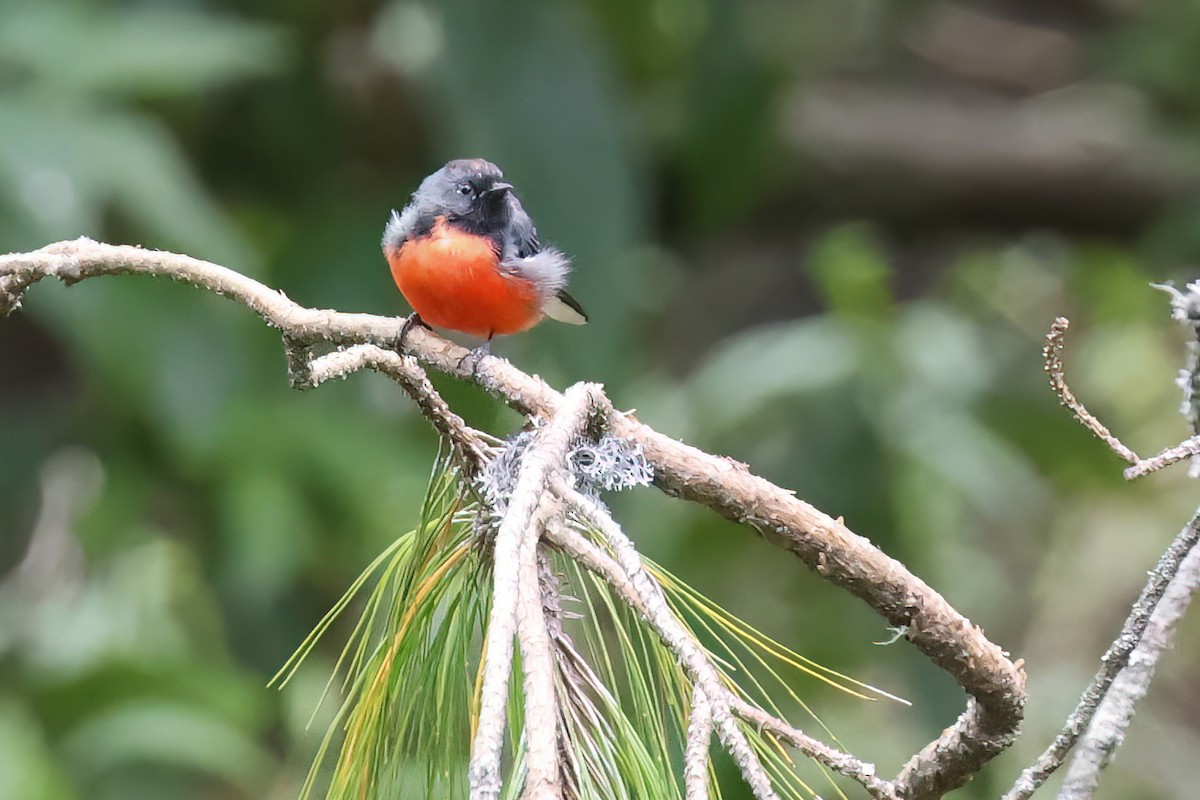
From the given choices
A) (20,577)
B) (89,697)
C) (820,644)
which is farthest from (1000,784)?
(20,577)

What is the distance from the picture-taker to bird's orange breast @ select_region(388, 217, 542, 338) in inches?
78.3

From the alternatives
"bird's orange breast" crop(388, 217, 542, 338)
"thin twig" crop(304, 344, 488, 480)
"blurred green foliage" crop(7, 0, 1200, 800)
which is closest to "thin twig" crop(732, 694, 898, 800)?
"thin twig" crop(304, 344, 488, 480)

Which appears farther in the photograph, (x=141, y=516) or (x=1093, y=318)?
(x=1093, y=318)

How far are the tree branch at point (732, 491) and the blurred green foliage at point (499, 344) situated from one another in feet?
5.54

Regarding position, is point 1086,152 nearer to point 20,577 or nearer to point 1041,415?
point 1041,415

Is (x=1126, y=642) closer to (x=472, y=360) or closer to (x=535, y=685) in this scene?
(x=535, y=685)

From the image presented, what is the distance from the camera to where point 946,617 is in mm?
1208

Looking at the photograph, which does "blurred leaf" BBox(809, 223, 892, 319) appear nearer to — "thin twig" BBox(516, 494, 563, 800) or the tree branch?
the tree branch

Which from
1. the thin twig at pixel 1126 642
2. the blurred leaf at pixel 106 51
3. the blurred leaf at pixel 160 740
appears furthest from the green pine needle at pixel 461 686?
the blurred leaf at pixel 106 51

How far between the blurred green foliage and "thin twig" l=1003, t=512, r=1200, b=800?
198 centimetres

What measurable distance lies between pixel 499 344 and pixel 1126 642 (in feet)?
8.73

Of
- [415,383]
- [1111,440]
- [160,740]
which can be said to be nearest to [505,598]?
[415,383]

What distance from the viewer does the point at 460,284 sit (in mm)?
1992

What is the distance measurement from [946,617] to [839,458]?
2.58 m
